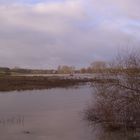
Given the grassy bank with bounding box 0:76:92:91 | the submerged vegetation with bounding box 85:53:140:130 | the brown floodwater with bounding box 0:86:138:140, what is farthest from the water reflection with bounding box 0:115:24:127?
the grassy bank with bounding box 0:76:92:91

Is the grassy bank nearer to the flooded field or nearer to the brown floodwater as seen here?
the flooded field

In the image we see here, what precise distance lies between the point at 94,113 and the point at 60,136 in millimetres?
3442

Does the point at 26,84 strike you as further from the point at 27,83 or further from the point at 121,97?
the point at 121,97

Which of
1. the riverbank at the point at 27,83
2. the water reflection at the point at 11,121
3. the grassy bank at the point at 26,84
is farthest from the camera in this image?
the riverbank at the point at 27,83

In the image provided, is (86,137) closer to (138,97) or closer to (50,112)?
(138,97)

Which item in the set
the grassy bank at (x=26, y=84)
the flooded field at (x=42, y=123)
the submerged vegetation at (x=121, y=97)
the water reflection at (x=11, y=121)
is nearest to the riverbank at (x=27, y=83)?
the grassy bank at (x=26, y=84)

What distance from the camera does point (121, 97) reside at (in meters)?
16.6

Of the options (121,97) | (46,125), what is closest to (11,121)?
(46,125)

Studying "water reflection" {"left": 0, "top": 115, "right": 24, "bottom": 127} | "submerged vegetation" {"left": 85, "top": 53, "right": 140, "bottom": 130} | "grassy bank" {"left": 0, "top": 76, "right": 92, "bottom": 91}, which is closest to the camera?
"submerged vegetation" {"left": 85, "top": 53, "right": 140, "bottom": 130}

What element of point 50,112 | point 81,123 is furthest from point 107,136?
point 50,112

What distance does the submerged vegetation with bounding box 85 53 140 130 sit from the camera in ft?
54.0

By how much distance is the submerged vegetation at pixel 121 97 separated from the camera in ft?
54.0

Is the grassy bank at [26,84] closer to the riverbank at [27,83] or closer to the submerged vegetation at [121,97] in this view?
the riverbank at [27,83]

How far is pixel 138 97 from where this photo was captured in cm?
1606
